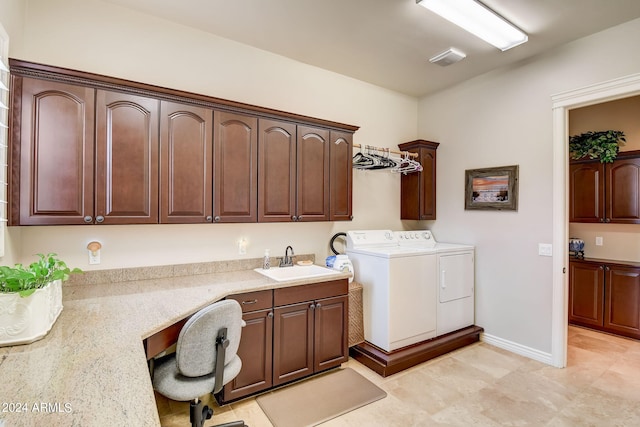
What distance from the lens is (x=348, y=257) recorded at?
3.35m

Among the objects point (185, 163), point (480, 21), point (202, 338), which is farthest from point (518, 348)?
point (185, 163)

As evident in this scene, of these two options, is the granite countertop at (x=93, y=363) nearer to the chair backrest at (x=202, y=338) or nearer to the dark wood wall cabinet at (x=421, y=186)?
the chair backrest at (x=202, y=338)

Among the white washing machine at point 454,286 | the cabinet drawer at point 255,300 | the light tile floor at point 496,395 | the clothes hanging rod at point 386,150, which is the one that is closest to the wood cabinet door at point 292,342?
the cabinet drawer at point 255,300

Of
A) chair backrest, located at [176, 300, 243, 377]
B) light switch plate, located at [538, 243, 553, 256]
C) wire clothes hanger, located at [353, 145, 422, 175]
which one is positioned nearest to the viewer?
chair backrest, located at [176, 300, 243, 377]

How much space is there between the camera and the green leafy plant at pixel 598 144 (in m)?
3.76

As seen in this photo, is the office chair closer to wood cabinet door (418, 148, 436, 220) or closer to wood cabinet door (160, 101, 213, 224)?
wood cabinet door (160, 101, 213, 224)

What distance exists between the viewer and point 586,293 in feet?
12.9

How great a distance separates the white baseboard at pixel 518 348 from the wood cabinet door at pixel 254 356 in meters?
2.47

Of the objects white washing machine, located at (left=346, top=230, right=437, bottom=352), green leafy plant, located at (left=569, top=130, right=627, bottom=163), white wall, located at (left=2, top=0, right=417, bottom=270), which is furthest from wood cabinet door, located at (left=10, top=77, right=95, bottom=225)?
green leafy plant, located at (left=569, top=130, right=627, bottom=163)

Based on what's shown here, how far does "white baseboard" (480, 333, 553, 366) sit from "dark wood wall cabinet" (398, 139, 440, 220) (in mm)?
1483

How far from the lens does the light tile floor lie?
86.4 inches

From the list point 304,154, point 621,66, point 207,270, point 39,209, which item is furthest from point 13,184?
point 621,66

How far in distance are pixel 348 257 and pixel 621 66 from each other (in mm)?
2841

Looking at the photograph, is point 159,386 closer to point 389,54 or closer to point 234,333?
point 234,333
